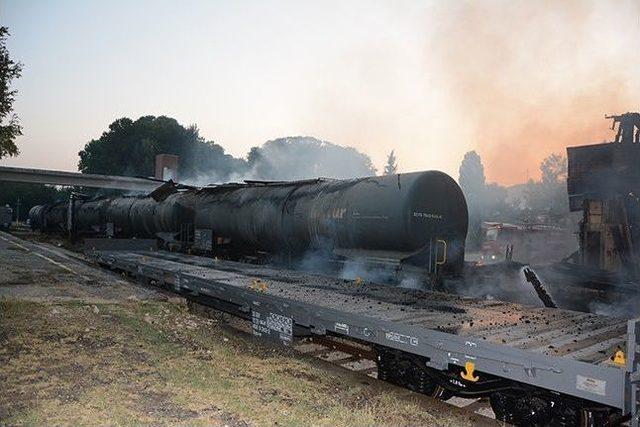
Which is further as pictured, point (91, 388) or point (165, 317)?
point (165, 317)

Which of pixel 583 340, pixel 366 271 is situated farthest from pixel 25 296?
pixel 583 340

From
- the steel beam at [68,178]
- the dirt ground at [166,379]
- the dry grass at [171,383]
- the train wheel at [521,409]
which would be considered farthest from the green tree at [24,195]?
the train wheel at [521,409]

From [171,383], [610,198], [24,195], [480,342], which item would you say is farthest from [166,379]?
[24,195]

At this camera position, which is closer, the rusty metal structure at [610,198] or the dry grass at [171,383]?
the dry grass at [171,383]

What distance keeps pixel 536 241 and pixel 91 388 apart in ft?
98.5

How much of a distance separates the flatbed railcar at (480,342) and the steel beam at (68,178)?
1842 inches

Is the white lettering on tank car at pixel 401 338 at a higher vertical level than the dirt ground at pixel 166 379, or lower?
higher

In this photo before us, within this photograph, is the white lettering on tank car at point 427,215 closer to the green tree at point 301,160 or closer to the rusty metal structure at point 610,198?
the rusty metal structure at point 610,198

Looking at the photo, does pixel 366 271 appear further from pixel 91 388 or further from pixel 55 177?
pixel 55 177

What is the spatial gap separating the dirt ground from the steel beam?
144ft

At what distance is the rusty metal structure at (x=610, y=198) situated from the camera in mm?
12648

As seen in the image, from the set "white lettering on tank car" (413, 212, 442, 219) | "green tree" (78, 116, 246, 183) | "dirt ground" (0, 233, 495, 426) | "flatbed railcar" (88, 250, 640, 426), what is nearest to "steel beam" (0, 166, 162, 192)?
"green tree" (78, 116, 246, 183)

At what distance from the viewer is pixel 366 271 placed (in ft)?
35.9

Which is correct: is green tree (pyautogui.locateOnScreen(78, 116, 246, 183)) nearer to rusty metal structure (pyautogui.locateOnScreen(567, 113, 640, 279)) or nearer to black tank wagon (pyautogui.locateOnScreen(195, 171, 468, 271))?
black tank wagon (pyautogui.locateOnScreen(195, 171, 468, 271))
